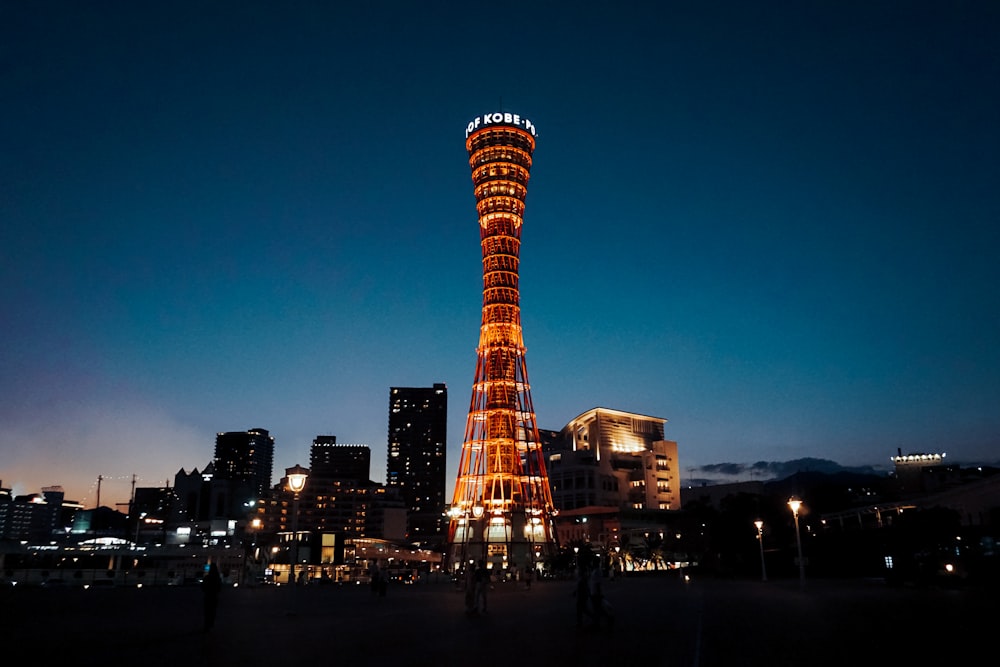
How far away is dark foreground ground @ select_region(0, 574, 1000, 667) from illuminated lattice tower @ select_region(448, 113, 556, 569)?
210 feet

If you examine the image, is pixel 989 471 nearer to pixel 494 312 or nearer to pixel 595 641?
pixel 494 312

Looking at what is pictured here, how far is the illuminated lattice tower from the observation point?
3531 inches

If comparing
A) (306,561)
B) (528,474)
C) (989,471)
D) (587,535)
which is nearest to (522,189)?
(528,474)

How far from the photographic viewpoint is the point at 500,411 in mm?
89688

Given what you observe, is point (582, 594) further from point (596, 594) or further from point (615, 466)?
point (615, 466)

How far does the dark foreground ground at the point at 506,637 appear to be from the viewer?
12.5 metres

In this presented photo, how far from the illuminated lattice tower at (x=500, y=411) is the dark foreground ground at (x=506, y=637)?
64.1m

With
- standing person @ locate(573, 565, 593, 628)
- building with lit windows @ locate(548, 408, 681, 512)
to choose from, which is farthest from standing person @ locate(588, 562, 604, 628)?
building with lit windows @ locate(548, 408, 681, 512)

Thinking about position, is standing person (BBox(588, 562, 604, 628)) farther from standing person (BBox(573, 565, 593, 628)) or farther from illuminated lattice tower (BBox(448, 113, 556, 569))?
illuminated lattice tower (BBox(448, 113, 556, 569))

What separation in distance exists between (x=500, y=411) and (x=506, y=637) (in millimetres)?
73283

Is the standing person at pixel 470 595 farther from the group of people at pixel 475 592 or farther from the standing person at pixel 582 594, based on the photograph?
the standing person at pixel 582 594

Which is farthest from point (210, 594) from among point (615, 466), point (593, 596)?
point (615, 466)

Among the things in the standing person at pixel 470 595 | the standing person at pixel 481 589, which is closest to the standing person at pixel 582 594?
the standing person at pixel 470 595

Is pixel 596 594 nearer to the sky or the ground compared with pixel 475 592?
nearer to the sky
